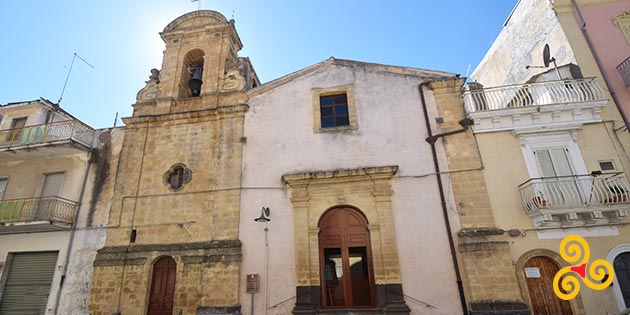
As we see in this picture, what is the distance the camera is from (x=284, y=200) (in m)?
10.1

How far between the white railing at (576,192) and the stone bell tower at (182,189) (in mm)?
7980

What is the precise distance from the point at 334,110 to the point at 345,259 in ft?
15.8

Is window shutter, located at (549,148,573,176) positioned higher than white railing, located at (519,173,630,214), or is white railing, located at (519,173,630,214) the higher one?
window shutter, located at (549,148,573,176)

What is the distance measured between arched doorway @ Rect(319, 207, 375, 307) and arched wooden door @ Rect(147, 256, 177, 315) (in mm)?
4420

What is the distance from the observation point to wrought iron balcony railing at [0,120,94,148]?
38.5 ft

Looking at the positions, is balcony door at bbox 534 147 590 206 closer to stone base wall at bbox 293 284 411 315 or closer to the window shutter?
the window shutter

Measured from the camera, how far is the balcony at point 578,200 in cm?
815

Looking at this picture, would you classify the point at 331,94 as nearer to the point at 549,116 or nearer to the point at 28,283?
the point at 549,116

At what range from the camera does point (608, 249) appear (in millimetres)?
8219

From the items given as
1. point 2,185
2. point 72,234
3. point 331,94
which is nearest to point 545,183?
point 331,94

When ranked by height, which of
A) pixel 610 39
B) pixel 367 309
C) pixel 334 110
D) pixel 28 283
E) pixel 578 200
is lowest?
pixel 367 309

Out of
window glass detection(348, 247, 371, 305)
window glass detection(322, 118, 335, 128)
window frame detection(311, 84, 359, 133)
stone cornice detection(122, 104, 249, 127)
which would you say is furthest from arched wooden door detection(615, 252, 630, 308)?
stone cornice detection(122, 104, 249, 127)

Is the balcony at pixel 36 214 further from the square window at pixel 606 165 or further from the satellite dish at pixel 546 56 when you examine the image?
the satellite dish at pixel 546 56

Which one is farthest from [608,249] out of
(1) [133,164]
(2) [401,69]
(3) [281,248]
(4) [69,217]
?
(4) [69,217]
